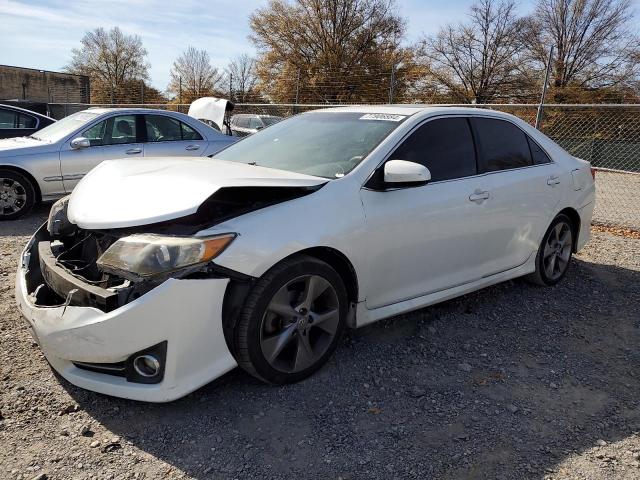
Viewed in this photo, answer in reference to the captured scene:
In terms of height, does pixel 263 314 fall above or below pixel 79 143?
below

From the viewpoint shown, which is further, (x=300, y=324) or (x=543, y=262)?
(x=543, y=262)

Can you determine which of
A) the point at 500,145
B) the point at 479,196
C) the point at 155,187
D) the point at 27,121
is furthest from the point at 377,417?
the point at 27,121

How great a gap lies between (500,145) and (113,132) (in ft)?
18.3

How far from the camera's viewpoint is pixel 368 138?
346 cm

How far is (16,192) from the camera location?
6.86 meters

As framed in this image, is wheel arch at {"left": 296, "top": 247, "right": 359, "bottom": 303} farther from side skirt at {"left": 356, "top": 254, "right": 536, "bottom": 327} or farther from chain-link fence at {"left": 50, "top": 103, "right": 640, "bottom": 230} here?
chain-link fence at {"left": 50, "top": 103, "right": 640, "bottom": 230}

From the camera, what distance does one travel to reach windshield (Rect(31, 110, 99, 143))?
287 inches

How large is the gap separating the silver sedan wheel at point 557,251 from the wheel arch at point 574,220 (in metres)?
0.08

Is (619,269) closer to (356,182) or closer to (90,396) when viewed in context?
(356,182)

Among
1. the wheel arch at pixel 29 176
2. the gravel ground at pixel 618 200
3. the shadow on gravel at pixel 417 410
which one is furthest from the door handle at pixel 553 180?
the wheel arch at pixel 29 176

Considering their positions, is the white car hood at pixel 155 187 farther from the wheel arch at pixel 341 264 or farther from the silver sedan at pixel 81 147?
the silver sedan at pixel 81 147

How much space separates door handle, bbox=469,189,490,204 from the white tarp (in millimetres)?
7326

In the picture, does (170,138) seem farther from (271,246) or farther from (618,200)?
(618,200)

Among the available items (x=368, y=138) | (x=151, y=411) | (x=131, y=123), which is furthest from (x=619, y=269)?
(x=131, y=123)
